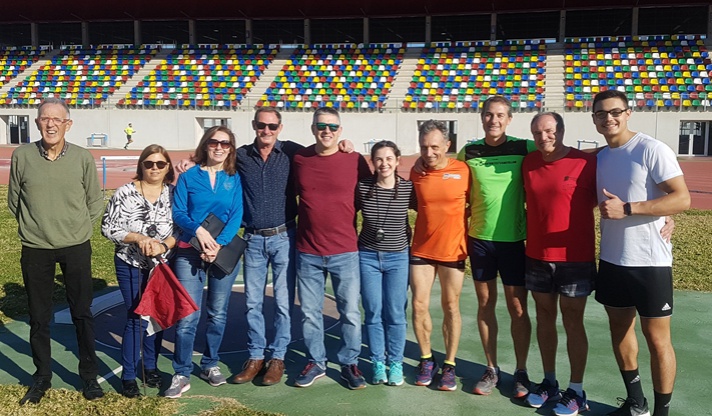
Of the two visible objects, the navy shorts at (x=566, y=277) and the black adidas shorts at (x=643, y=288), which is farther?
the navy shorts at (x=566, y=277)

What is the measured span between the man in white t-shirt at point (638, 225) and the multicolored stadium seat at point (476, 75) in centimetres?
2522

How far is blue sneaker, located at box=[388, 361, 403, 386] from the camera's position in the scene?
4669 mm

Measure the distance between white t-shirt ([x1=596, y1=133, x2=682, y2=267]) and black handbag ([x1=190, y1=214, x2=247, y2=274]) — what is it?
241 centimetres

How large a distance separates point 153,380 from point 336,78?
29.1 m

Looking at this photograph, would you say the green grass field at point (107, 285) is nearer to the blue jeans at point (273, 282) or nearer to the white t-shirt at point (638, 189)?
the blue jeans at point (273, 282)

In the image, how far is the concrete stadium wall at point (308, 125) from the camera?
1086 inches

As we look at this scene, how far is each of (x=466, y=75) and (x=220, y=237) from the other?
93.8 ft

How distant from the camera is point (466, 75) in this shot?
31.6 metres

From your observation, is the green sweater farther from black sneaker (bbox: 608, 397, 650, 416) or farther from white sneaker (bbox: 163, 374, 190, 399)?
black sneaker (bbox: 608, 397, 650, 416)

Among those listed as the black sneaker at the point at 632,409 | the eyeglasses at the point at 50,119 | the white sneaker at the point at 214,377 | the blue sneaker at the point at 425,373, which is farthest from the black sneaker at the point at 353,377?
the eyeglasses at the point at 50,119

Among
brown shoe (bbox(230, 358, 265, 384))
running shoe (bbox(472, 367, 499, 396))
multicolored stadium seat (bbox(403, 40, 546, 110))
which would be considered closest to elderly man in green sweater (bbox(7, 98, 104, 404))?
brown shoe (bbox(230, 358, 265, 384))

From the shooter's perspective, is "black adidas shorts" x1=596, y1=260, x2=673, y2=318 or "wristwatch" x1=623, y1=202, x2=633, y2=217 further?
"black adidas shorts" x1=596, y1=260, x2=673, y2=318

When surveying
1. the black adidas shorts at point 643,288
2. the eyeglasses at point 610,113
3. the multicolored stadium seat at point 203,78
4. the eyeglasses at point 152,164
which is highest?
the multicolored stadium seat at point 203,78

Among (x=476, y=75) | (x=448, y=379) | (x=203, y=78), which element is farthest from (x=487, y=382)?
(x=203, y=78)
